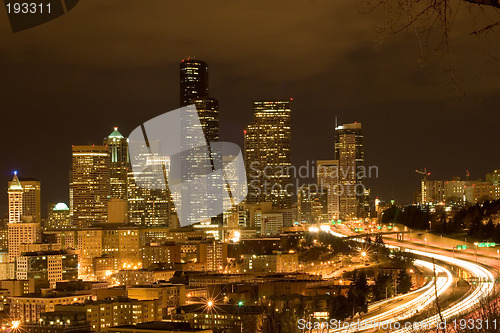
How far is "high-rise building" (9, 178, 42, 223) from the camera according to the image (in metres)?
45.3

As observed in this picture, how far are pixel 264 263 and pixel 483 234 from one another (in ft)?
26.1

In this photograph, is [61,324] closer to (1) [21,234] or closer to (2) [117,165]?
(1) [21,234]

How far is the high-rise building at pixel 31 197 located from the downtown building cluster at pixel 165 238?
0.07 m

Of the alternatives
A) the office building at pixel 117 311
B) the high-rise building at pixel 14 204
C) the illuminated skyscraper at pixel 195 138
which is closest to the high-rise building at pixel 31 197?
the high-rise building at pixel 14 204

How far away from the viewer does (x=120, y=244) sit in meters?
36.4

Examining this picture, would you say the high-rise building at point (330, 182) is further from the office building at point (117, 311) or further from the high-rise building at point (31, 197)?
the office building at point (117, 311)

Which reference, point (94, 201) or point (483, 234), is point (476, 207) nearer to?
point (483, 234)

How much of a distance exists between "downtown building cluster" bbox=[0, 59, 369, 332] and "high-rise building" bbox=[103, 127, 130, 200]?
67mm

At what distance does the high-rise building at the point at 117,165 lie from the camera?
50.9m

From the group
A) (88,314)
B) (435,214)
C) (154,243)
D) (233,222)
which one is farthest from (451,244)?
(233,222)

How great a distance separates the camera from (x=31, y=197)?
46.2 metres

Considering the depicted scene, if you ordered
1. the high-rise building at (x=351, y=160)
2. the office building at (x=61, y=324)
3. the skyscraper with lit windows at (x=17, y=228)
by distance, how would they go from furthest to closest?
the high-rise building at (x=351, y=160)
the skyscraper with lit windows at (x=17, y=228)
the office building at (x=61, y=324)

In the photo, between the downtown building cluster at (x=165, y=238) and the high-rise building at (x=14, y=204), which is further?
the high-rise building at (x=14, y=204)

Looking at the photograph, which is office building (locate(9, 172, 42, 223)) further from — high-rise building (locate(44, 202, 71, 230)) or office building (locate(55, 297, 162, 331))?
office building (locate(55, 297, 162, 331))
